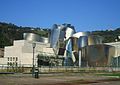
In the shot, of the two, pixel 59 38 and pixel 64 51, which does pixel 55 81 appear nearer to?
pixel 64 51

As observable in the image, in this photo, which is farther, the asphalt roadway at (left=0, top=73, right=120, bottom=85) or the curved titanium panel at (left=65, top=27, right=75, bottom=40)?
the curved titanium panel at (left=65, top=27, right=75, bottom=40)

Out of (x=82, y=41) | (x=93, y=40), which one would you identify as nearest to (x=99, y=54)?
(x=82, y=41)

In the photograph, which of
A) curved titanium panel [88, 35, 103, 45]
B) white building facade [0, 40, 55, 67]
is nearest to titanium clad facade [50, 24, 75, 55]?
white building facade [0, 40, 55, 67]

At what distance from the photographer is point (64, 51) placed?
13150 centimetres

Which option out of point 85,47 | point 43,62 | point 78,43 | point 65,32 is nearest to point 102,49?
point 85,47

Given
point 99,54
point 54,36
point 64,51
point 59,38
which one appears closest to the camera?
point 99,54

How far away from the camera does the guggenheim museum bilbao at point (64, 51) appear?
111m

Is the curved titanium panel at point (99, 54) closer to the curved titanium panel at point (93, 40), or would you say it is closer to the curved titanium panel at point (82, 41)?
the curved titanium panel at point (82, 41)

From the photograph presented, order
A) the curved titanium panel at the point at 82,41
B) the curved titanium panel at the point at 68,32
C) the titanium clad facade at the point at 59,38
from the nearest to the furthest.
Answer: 1. the curved titanium panel at the point at 82,41
2. the titanium clad facade at the point at 59,38
3. the curved titanium panel at the point at 68,32

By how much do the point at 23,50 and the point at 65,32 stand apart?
28509mm

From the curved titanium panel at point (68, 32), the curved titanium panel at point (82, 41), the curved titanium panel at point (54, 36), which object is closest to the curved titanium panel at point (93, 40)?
the curved titanium panel at point (82, 41)

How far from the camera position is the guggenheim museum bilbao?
4382 inches

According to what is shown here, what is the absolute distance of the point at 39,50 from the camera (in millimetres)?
128500

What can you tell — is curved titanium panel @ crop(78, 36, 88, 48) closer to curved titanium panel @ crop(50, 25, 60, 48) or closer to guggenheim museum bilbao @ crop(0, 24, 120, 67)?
guggenheim museum bilbao @ crop(0, 24, 120, 67)
